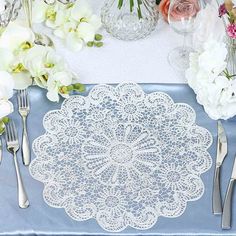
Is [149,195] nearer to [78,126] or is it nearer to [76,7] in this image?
[78,126]

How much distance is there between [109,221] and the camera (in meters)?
0.89

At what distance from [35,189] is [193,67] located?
1.13ft

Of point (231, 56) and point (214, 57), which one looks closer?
point (214, 57)

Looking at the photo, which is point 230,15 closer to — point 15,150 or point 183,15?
point 183,15

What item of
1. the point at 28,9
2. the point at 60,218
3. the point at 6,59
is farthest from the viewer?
the point at 28,9

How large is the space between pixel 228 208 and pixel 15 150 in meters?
0.36

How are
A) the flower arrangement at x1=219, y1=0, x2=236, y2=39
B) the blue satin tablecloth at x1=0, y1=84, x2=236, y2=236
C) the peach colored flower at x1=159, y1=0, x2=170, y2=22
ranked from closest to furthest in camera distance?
the blue satin tablecloth at x1=0, y1=84, x2=236, y2=236 < the flower arrangement at x1=219, y1=0, x2=236, y2=39 < the peach colored flower at x1=159, y1=0, x2=170, y2=22

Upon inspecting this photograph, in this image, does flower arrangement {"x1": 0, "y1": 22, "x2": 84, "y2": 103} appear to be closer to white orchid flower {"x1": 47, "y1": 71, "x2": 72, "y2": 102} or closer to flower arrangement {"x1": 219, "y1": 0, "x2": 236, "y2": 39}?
white orchid flower {"x1": 47, "y1": 71, "x2": 72, "y2": 102}

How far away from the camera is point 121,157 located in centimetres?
98

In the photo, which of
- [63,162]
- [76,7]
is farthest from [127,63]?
[63,162]

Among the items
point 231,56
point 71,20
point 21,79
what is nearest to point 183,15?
point 231,56

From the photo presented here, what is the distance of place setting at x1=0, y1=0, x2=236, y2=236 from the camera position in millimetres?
896

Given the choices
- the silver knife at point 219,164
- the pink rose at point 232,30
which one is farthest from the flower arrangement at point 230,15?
the silver knife at point 219,164

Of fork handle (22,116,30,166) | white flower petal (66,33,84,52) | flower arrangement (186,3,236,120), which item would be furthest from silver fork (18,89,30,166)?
flower arrangement (186,3,236,120)
